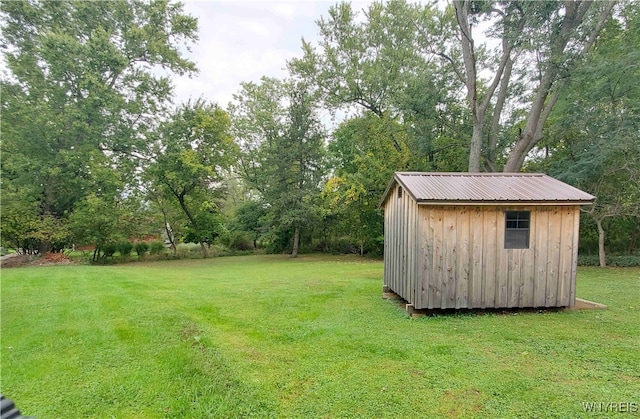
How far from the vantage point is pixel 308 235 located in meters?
20.8

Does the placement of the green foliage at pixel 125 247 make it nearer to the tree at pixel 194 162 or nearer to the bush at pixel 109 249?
the bush at pixel 109 249

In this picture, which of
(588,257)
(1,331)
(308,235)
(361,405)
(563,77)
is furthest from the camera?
(308,235)

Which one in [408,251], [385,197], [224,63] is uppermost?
[224,63]

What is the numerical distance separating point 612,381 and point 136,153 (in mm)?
21405

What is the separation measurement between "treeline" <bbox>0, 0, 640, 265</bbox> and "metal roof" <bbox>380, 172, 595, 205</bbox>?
5.88 meters

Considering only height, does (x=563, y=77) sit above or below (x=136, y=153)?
above

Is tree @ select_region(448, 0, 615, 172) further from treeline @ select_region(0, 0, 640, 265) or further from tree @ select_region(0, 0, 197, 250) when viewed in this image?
tree @ select_region(0, 0, 197, 250)

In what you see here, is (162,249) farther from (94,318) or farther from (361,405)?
(361,405)

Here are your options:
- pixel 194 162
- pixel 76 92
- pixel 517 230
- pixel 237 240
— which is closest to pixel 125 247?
pixel 194 162

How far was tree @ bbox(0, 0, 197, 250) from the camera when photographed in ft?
51.6

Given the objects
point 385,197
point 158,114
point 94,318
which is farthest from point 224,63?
point 94,318

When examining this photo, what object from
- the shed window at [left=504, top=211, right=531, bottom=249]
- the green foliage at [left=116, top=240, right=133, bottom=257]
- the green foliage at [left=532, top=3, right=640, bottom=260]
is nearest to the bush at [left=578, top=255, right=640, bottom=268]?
the green foliage at [left=532, top=3, right=640, bottom=260]

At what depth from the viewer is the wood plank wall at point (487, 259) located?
18.7 ft

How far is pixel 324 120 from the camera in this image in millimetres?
19688
